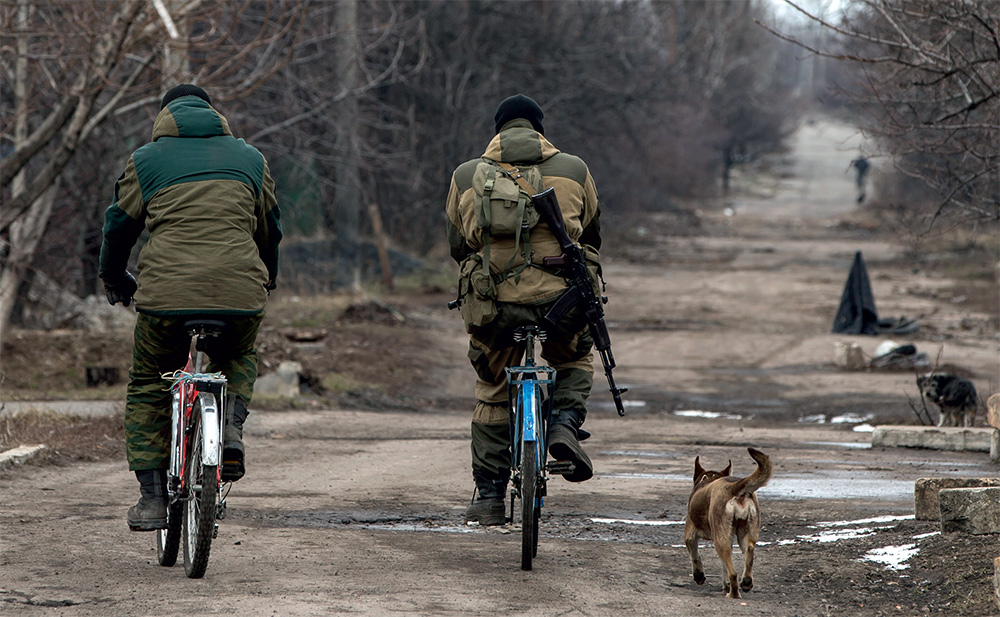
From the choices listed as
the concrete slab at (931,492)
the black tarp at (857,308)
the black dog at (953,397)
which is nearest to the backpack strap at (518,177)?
the concrete slab at (931,492)

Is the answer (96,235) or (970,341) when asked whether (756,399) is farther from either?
(96,235)

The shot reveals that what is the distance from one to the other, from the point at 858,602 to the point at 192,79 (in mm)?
9348

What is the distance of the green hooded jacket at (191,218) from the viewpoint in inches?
178

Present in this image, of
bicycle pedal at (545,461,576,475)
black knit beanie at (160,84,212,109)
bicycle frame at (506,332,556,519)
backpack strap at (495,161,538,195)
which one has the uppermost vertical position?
black knit beanie at (160,84,212,109)

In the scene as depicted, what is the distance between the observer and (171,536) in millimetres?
4672

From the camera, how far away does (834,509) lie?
655 centimetres

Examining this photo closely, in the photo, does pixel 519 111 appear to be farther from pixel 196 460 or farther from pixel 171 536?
pixel 171 536

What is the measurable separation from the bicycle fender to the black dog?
7.41 m

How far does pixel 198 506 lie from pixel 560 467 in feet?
4.96

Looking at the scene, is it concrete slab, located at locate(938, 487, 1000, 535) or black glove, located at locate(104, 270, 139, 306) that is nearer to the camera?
black glove, located at locate(104, 270, 139, 306)

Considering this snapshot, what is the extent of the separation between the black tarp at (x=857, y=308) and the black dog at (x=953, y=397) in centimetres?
859

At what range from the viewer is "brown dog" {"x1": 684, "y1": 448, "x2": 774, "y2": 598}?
437cm

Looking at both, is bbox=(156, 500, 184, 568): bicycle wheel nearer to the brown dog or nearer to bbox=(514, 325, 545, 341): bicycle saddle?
bbox=(514, 325, 545, 341): bicycle saddle

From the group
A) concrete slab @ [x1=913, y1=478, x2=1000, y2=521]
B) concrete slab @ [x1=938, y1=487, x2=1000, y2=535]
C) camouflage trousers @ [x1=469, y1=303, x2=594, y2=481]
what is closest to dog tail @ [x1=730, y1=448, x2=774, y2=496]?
camouflage trousers @ [x1=469, y1=303, x2=594, y2=481]
